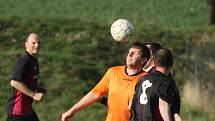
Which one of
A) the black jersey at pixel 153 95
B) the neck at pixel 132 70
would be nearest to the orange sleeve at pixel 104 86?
the neck at pixel 132 70

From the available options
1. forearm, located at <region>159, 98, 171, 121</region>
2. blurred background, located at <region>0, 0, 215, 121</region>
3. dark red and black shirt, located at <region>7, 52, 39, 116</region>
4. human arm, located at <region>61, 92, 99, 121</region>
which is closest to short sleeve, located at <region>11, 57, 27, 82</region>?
dark red and black shirt, located at <region>7, 52, 39, 116</region>

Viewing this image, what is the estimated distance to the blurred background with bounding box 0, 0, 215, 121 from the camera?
51.5 feet

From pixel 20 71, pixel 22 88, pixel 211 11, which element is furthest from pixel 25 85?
pixel 211 11

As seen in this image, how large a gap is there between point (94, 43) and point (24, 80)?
10302 millimetres

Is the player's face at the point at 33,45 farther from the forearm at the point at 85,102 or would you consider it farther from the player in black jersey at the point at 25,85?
the forearm at the point at 85,102

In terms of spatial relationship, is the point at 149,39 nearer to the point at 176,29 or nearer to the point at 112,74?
the point at 176,29

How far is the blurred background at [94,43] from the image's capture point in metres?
15.7

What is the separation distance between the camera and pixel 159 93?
25.6 ft

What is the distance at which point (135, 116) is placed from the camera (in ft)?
27.1

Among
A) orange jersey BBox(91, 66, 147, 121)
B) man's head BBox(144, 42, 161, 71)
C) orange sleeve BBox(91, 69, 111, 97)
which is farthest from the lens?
orange sleeve BBox(91, 69, 111, 97)

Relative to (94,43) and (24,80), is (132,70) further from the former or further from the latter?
(94,43)

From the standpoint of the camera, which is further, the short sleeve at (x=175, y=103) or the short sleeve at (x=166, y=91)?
the short sleeve at (x=175, y=103)

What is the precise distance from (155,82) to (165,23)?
16.6 meters

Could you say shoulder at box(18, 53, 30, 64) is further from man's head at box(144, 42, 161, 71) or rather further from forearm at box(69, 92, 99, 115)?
man's head at box(144, 42, 161, 71)
